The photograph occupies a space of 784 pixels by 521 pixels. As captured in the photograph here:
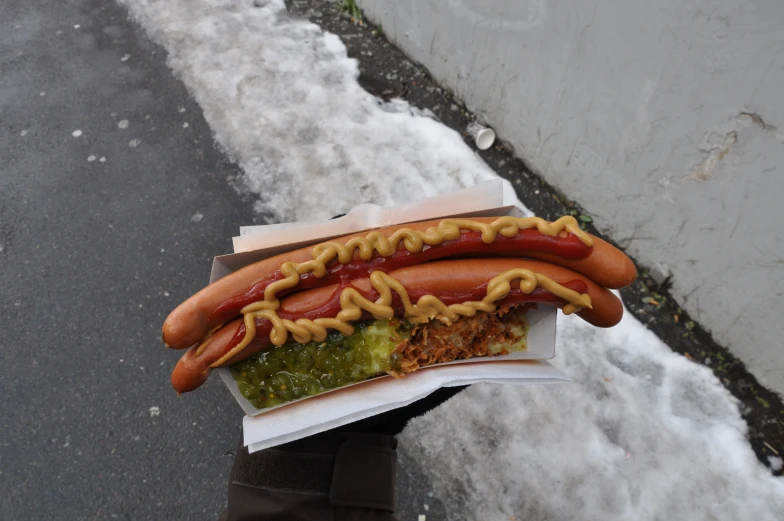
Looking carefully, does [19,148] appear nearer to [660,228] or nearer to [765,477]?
[660,228]

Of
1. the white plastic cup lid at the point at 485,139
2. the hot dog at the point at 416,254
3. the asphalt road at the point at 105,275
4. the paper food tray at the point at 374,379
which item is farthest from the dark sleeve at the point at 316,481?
the white plastic cup lid at the point at 485,139

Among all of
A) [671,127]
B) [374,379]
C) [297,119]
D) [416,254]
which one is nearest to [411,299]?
[416,254]

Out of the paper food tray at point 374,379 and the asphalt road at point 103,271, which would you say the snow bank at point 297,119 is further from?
the paper food tray at point 374,379

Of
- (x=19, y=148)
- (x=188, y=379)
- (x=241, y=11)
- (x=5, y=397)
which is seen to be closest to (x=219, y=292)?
(x=188, y=379)

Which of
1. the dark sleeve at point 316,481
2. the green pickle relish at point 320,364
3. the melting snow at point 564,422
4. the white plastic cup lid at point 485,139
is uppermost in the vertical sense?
the green pickle relish at point 320,364

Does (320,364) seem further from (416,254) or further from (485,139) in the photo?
(485,139)

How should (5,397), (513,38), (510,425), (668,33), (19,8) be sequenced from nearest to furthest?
(668,33) → (510,425) → (5,397) → (513,38) → (19,8)
